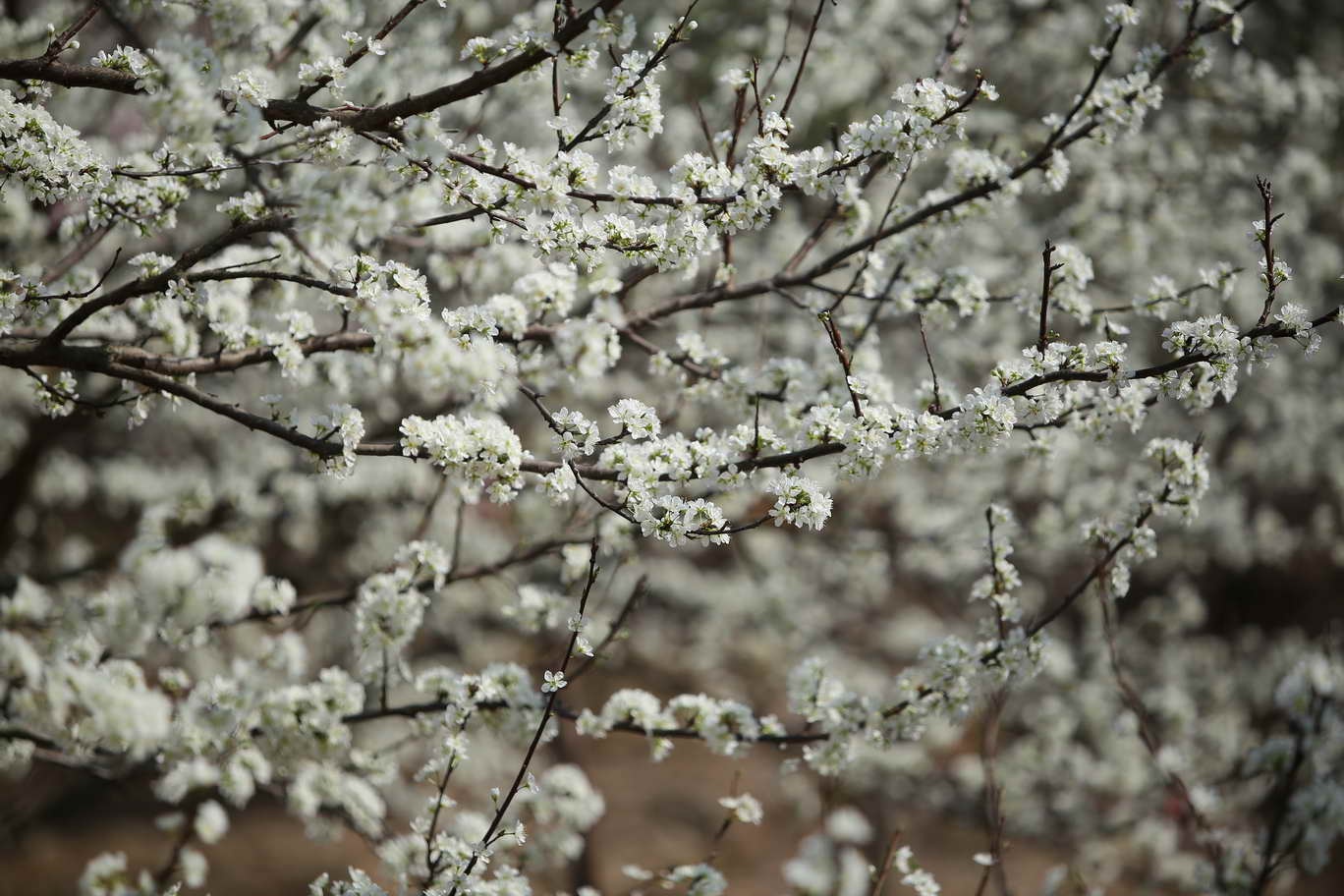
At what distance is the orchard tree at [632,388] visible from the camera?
9.26 ft

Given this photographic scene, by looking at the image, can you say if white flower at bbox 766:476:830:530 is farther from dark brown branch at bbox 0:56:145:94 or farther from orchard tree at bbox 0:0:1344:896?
dark brown branch at bbox 0:56:145:94

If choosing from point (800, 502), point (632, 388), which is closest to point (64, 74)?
point (800, 502)

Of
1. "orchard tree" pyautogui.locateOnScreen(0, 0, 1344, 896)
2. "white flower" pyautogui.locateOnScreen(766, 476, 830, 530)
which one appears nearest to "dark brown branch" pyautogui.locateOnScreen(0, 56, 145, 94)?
"orchard tree" pyautogui.locateOnScreen(0, 0, 1344, 896)

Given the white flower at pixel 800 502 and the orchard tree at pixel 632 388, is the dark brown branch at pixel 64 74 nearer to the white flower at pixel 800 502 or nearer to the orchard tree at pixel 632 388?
the orchard tree at pixel 632 388

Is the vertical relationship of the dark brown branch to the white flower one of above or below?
above

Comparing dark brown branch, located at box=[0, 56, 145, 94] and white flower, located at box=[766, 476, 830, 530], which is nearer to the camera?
dark brown branch, located at box=[0, 56, 145, 94]

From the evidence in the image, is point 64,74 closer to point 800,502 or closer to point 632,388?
point 800,502

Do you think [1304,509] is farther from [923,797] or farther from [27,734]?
[27,734]

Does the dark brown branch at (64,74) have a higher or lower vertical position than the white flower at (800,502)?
higher

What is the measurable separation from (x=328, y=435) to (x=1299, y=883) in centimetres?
1109

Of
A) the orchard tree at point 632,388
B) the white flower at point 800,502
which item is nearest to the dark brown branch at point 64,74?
the orchard tree at point 632,388

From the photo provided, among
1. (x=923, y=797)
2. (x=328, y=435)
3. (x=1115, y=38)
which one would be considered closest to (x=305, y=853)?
(x=923, y=797)

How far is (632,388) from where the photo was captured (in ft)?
25.6

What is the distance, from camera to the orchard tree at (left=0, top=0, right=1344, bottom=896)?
282cm
